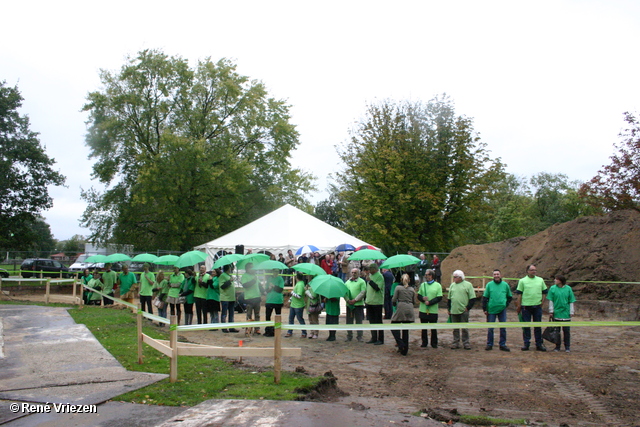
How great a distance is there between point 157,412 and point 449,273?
20670mm

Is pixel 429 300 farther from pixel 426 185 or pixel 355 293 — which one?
pixel 426 185

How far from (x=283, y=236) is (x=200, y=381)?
18977 millimetres

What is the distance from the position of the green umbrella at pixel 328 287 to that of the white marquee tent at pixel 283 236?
1393 centimetres

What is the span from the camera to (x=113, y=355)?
9562mm

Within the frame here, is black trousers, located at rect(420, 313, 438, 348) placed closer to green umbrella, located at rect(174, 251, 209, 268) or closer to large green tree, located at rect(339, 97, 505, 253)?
green umbrella, located at rect(174, 251, 209, 268)

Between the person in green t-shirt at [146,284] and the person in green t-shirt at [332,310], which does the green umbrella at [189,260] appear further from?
the person in green t-shirt at [332,310]

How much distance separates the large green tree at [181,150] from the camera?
35781 mm

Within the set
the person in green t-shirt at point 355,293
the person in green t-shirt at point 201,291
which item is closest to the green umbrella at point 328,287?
the person in green t-shirt at point 355,293

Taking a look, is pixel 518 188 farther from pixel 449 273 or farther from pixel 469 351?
pixel 469 351

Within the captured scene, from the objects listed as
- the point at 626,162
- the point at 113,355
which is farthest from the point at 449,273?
the point at 113,355

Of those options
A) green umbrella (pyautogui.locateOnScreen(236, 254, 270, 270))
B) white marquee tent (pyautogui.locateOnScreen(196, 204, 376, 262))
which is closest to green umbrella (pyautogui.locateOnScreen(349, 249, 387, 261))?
green umbrella (pyautogui.locateOnScreen(236, 254, 270, 270))

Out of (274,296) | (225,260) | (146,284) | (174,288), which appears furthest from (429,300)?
(146,284)

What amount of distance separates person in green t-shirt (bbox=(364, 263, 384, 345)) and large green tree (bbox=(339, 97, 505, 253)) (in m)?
20.7

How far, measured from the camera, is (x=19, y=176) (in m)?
37.3
